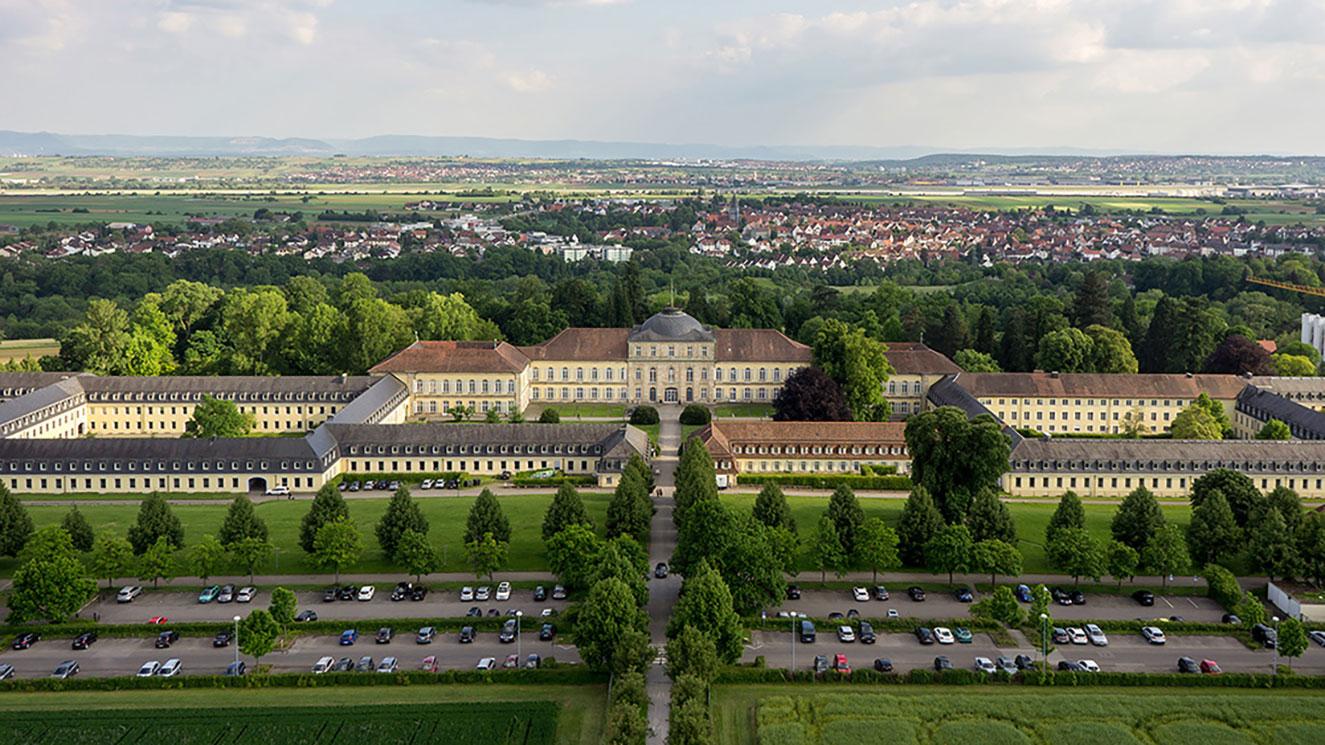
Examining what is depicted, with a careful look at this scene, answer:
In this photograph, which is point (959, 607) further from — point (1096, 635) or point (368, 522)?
point (368, 522)

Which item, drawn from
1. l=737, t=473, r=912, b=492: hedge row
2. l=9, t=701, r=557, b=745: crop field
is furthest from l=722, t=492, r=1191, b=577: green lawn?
l=9, t=701, r=557, b=745: crop field

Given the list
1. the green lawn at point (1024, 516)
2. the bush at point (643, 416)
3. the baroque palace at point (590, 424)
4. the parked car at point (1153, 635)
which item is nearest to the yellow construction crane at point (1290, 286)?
the baroque palace at point (590, 424)

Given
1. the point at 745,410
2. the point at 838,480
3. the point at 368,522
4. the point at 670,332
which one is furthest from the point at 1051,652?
the point at 670,332

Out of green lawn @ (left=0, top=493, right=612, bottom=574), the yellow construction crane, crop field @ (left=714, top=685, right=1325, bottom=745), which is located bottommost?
green lawn @ (left=0, top=493, right=612, bottom=574)

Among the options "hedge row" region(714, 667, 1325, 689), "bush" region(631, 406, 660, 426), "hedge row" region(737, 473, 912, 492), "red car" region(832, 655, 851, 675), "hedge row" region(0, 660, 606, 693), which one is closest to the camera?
"hedge row" region(0, 660, 606, 693)

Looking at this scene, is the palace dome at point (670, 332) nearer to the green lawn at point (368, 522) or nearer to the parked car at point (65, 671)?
the green lawn at point (368, 522)

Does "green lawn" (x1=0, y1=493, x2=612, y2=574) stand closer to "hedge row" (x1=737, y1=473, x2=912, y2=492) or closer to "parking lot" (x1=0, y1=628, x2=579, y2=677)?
"parking lot" (x1=0, y1=628, x2=579, y2=677)

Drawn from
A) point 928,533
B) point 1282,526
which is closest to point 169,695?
point 928,533
